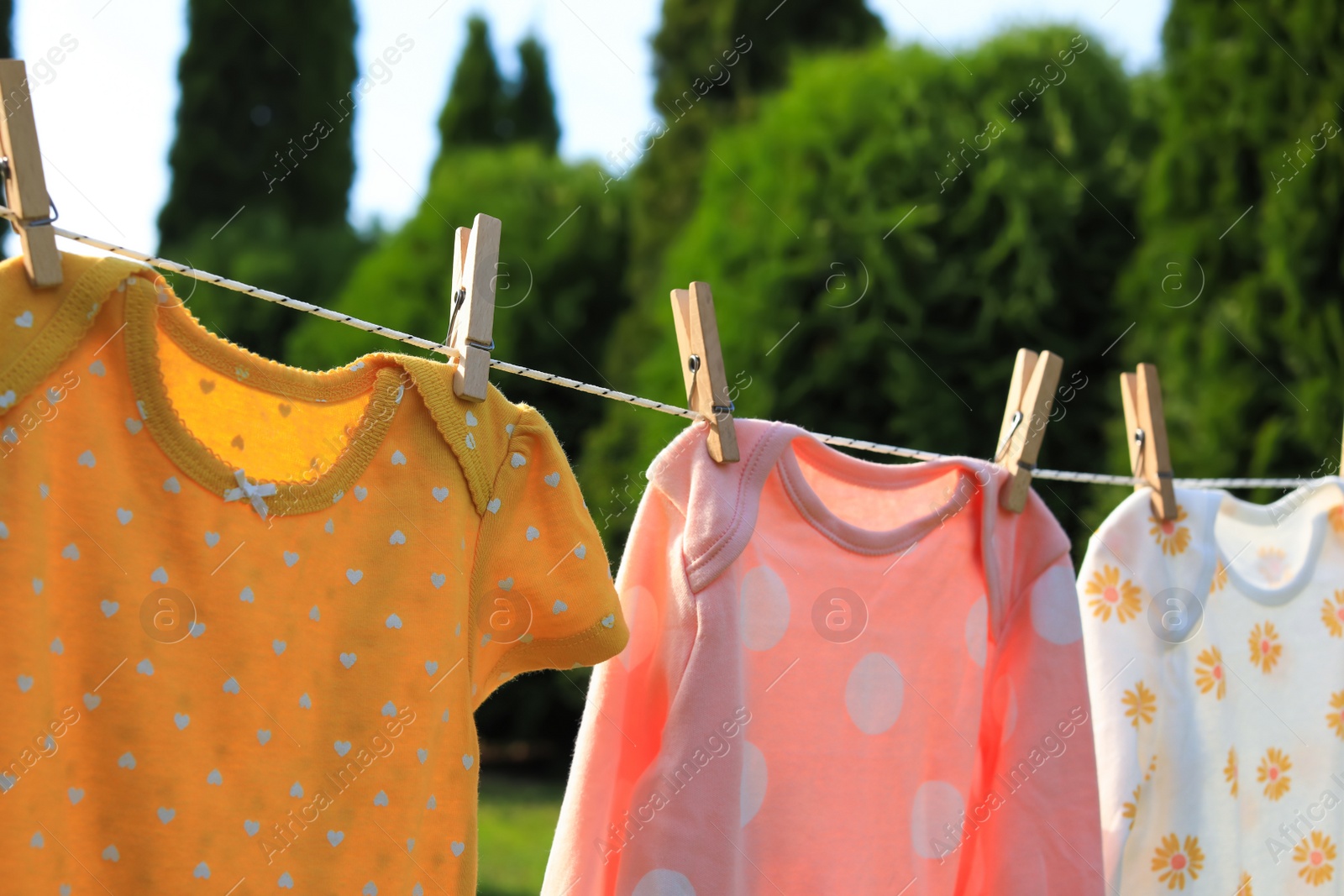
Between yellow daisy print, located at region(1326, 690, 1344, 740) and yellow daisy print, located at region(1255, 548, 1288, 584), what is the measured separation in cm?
19

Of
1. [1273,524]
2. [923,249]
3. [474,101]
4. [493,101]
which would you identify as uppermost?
[493,101]

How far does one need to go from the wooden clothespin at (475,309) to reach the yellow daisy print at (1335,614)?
137cm

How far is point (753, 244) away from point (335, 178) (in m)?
5.10

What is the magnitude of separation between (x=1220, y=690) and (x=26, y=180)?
5.34ft

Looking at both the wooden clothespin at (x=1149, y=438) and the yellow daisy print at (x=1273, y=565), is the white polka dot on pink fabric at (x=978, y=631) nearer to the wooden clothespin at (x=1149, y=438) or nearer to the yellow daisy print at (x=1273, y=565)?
the wooden clothespin at (x=1149, y=438)

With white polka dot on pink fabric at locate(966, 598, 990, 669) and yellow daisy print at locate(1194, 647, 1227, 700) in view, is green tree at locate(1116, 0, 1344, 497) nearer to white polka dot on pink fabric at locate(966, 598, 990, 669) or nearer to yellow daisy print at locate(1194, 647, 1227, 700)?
yellow daisy print at locate(1194, 647, 1227, 700)

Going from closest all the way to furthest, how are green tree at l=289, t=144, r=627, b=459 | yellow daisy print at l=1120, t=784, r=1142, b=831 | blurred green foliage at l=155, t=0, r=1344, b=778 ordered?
yellow daisy print at l=1120, t=784, r=1142, b=831, blurred green foliage at l=155, t=0, r=1344, b=778, green tree at l=289, t=144, r=627, b=459

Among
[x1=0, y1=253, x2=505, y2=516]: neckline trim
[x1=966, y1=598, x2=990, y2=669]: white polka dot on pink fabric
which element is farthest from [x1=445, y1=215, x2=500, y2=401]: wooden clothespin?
[x1=966, y1=598, x2=990, y2=669]: white polka dot on pink fabric

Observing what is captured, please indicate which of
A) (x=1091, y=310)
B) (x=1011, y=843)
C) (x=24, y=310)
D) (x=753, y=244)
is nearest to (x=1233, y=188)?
(x=1091, y=310)

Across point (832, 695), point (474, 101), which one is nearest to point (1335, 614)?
point (832, 695)

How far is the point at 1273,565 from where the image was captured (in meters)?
1.74

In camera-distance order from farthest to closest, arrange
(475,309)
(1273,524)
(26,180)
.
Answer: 1. (1273,524)
2. (475,309)
3. (26,180)

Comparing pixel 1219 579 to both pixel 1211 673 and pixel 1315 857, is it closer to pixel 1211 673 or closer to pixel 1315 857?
pixel 1211 673

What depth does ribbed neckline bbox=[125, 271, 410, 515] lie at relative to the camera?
995mm
